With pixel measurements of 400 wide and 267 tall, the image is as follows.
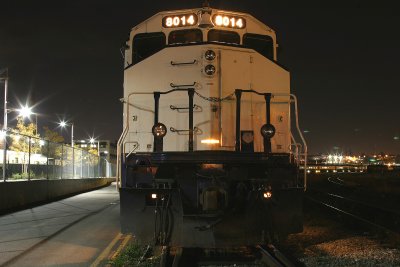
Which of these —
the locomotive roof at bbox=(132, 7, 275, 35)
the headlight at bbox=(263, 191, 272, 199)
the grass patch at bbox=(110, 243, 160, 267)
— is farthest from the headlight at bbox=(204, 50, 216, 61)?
the grass patch at bbox=(110, 243, 160, 267)

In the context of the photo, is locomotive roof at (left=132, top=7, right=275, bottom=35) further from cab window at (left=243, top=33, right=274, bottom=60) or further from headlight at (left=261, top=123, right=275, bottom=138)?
headlight at (left=261, top=123, right=275, bottom=138)

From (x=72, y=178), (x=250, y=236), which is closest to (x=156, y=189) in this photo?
(x=250, y=236)

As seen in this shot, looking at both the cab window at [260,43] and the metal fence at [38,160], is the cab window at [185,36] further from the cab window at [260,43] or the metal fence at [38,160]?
the metal fence at [38,160]

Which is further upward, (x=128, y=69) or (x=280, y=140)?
(x=128, y=69)

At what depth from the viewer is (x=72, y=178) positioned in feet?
82.9

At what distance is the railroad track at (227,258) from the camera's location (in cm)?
729

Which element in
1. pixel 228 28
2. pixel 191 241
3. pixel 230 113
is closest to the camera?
pixel 191 241

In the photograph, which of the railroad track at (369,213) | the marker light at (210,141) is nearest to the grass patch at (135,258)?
the marker light at (210,141)

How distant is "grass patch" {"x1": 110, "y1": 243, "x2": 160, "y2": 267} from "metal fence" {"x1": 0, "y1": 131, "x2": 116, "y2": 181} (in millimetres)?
8440

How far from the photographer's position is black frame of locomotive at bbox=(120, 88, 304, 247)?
743 cm

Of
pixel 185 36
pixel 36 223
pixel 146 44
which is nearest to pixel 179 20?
pixel 185 36

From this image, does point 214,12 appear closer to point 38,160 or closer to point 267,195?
point 267,195

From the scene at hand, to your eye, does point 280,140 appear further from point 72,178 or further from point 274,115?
point 72,178

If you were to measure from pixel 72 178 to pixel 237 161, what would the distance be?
62.8 ft
